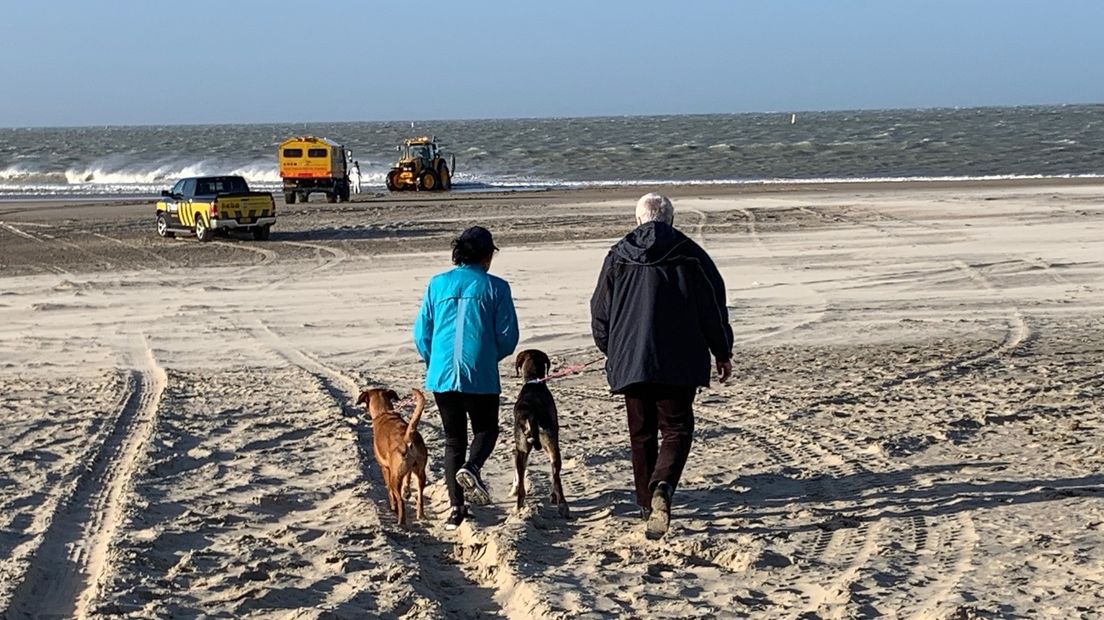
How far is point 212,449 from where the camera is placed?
8.71m

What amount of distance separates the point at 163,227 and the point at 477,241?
2239 centimetres

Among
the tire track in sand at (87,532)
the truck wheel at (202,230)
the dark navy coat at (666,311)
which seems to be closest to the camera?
the tire track in sand at (87,532)

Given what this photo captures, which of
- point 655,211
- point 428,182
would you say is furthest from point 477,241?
point 428,182

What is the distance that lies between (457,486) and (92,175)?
66.8 metres

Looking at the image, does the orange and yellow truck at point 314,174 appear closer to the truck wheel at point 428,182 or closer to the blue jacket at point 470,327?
the truck wheel at point 428,182

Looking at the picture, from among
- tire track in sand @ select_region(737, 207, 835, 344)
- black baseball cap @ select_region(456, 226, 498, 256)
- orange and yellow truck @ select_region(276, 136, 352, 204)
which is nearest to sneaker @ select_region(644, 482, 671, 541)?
black baseball cap @ select_region(456, 226, 498, 256)

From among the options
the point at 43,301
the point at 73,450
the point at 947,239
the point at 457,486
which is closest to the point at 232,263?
the point at 43,301

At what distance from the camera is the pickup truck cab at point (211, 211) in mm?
Answer: 26578

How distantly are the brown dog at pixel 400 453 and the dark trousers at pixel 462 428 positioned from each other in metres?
0.15

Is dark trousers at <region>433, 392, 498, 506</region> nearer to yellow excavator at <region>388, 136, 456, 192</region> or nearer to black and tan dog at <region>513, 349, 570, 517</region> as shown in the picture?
black and tan dog at <region>513, 349, 570, 517</region>

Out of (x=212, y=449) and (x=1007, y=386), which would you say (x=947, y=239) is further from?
(x=212, y=449)

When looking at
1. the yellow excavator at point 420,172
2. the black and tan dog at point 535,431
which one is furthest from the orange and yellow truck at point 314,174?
the black and tan dog at point 535,431

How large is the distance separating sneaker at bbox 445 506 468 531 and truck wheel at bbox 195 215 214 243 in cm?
2071

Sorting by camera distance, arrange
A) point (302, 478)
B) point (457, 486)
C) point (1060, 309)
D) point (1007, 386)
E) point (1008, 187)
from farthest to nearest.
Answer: point (1008, 187) → point (1060, 309) → point (1007, 386) → point (302, 478) → point (457, 486)
